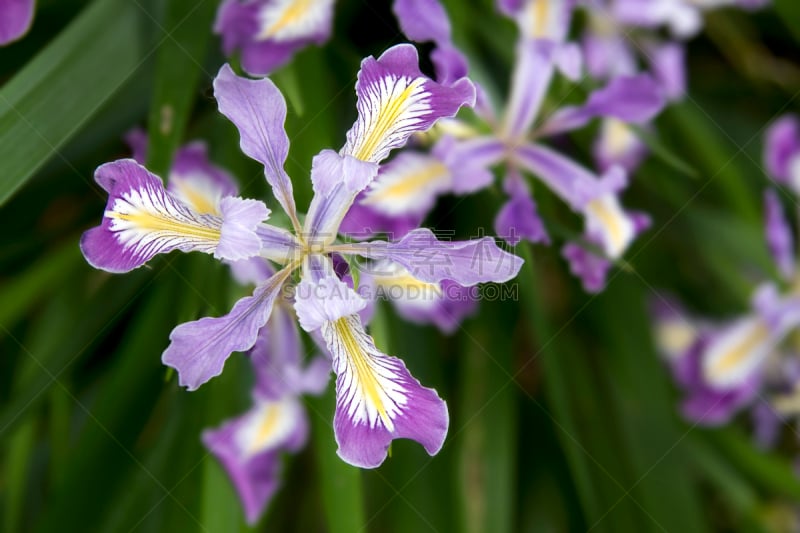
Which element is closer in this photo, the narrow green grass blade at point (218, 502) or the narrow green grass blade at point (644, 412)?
the narrow green grass blade at point (218, 502)

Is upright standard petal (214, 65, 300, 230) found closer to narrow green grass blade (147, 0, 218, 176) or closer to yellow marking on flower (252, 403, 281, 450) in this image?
narrow green grass blade (147, 0, 218, 176)

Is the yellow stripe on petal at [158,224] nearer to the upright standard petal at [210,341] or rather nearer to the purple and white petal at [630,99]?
the upright standard petal at [210,341]

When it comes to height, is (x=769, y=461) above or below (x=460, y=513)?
below

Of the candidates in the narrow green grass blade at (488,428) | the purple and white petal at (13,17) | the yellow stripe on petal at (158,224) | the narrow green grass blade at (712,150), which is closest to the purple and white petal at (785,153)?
the narrow green grass blade at (712,150)

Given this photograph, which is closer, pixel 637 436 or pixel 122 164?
pixel 122 164

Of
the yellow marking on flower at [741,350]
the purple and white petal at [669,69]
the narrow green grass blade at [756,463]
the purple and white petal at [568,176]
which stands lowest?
the narrow green grass blade at [756,463]

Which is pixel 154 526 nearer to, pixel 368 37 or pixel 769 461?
pixel 368 37

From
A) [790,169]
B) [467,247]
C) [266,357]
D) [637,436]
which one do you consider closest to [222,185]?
[266,357]
